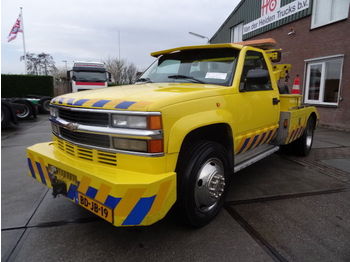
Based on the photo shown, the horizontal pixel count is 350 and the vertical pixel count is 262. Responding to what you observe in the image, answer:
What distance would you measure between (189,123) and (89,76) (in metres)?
14.5

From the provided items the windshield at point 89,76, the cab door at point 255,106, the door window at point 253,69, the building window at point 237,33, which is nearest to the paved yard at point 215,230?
the cab door at point 255,106

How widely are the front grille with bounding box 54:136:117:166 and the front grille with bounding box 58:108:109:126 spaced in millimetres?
244

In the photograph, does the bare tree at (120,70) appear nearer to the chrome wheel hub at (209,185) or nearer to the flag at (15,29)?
the flag at (15,29)

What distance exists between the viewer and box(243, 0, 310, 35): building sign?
10.1 m

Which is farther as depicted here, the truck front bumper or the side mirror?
the side mirror

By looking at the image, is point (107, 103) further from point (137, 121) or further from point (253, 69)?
point (253, 69)

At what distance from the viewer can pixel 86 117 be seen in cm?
224

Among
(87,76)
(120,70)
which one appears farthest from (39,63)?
(87,76)

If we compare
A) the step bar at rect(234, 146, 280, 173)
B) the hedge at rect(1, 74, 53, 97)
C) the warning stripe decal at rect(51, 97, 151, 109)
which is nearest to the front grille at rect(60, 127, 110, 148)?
the warning stripe decal at rect(51, 97, 151, 109)

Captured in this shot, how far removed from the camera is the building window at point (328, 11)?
27.1ft

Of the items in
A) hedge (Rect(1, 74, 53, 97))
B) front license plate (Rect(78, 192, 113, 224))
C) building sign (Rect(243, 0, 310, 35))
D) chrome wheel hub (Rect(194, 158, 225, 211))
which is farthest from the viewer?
hedge (Rect(1, 74, 53, 97))

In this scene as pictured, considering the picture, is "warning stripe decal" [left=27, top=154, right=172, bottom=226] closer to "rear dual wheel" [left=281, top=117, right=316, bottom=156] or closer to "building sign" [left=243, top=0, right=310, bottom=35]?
"rear dual wheel" [left=281, top=117, right=316, bottom=156]

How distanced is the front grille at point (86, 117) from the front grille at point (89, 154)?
0.24 metres

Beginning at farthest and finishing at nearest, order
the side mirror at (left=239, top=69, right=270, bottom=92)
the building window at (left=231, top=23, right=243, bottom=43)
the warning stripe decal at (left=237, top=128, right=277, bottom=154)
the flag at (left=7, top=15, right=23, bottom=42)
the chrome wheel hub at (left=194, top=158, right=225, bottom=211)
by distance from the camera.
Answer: the flag at (left=7, top=15, right=23, bottom=42) → the building window at (left=231, top=23, right=243, bottom=43) → the warning stripe decal at (left=237, top=128, right=277, bottom=154) → the side mirror at (left=239, top=69, right=270, bottom=92) → the chrome wheel hub at (left=194, top=158, right=225, bottom=211)
